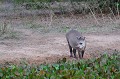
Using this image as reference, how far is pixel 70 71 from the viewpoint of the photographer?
24.7 ft

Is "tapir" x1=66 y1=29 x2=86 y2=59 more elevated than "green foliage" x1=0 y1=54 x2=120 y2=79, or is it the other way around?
"green foliage" x1=0 y1=54 x2=120 y2=79

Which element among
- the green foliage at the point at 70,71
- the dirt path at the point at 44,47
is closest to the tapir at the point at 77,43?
the dirt path at the point at 44,47

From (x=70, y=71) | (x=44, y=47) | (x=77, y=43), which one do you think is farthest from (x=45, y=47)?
(x=70, y=71)

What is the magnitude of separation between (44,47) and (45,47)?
28mm

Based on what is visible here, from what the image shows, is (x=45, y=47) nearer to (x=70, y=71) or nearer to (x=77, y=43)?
(x=77, y=43)

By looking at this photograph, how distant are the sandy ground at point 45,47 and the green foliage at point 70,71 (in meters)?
1.43

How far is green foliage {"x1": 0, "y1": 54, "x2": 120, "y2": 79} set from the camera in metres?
7.25

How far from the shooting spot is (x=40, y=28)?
15055 millimetres

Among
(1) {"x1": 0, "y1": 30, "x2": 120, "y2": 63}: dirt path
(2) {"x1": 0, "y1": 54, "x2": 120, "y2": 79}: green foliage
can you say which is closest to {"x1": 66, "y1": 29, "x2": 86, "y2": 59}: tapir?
(1) {"x1": 0, "y1": 30, "x2": 120, "y2": 63}: dirt path

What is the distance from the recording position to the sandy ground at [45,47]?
9.84 meters

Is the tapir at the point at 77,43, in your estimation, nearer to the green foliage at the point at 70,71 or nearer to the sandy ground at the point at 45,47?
the sandy ground at the point at 45,47

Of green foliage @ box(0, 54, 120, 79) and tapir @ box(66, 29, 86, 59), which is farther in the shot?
tapir @ box(66, 29, 86, 59)

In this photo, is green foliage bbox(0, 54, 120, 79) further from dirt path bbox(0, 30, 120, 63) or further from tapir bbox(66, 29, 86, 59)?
dirt path bbox(0, 30, 120, 63)

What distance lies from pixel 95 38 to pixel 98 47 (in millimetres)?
1490
